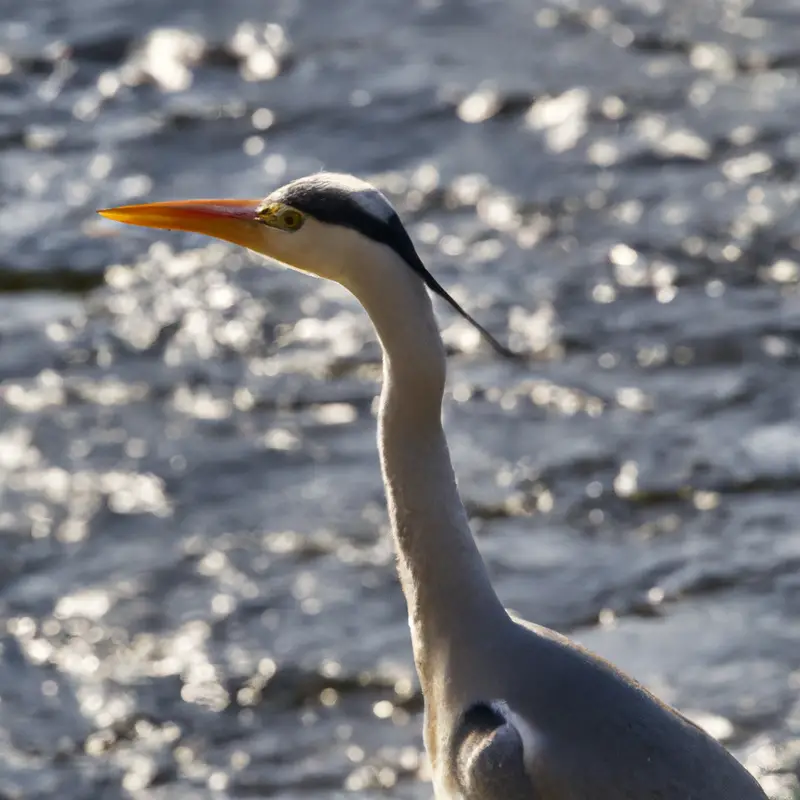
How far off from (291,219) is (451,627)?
3.01ft

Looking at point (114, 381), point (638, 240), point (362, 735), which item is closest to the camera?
point (362, 735)

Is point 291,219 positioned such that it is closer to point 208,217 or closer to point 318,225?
point 318,225

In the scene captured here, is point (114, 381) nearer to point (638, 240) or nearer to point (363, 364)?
point (363, 364)

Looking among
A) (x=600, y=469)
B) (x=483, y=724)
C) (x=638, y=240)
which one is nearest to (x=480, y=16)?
(x=638, y=240)

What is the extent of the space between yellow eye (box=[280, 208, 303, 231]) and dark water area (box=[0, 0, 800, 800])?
190 cm

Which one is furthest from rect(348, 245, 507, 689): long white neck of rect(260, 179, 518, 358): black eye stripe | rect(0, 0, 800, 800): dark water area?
rect(0, 0, 800, 800): dark water area

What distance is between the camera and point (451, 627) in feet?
12.7

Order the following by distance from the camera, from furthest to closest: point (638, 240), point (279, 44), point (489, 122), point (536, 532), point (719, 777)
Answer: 1. point (279, 44)
2. point (489, 122)
3. point (638, 240)
4. point (536, 532)
5. point (719, 777)

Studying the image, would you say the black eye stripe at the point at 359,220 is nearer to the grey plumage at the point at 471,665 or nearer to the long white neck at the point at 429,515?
the grey plumage at the point at 471,665

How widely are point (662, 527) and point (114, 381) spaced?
7.46ft

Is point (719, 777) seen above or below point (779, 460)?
above

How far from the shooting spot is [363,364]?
282 inches

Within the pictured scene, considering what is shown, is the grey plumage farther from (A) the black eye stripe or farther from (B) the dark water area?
(B) the dark water area

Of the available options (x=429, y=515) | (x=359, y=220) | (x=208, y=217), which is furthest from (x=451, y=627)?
(x=208, y=217)
